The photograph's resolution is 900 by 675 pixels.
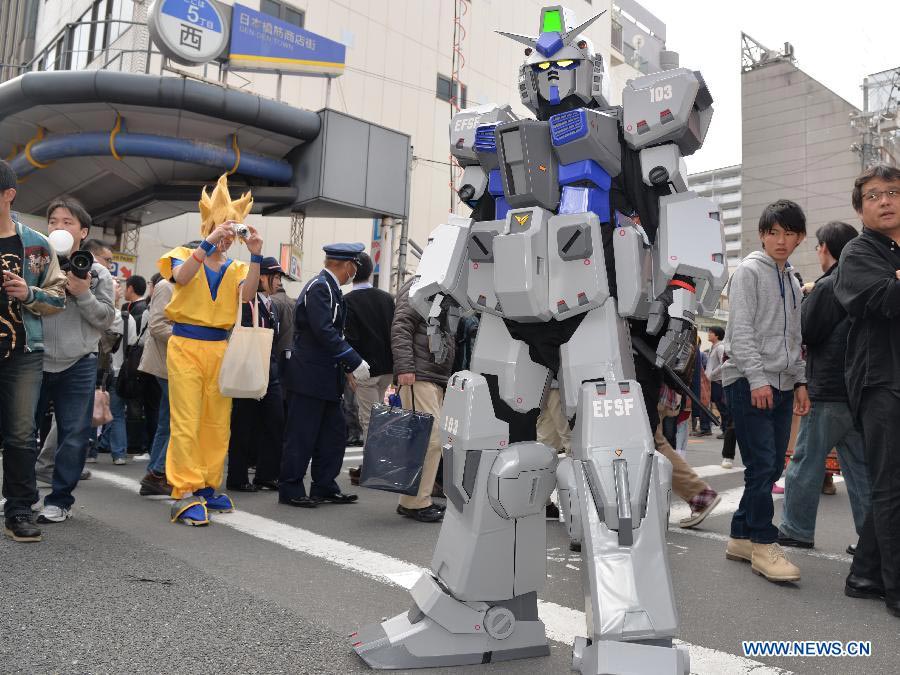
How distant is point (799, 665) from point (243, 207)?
13.0ft

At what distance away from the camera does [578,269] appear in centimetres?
245

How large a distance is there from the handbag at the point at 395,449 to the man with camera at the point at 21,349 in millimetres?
1830

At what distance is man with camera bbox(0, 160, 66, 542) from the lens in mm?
3516

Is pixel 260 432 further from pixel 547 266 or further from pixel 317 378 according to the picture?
pixel 547 266

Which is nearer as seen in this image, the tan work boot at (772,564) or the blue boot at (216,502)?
the tan work boot at (772,564)

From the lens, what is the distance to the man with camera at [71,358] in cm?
402

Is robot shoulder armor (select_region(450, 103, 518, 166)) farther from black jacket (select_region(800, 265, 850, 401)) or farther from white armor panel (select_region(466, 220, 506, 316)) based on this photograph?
black jacket (select_region(800, 265, 850, 401))

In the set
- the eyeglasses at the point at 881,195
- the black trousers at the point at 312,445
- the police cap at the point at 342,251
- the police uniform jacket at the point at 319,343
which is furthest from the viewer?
the police cap at the point at 342,251

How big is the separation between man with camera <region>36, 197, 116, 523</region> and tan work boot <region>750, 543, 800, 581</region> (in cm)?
373

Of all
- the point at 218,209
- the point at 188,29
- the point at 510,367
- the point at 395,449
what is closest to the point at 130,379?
the point at 218,209

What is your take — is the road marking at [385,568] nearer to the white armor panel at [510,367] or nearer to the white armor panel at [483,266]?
the white armor panel at [510,367]

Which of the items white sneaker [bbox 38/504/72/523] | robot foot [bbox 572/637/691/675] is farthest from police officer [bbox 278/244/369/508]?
robot foot [bbox 572/637/691/675]

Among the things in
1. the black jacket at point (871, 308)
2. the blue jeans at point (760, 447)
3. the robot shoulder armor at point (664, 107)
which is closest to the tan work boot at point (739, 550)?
the blue jeans at point (760, 447)

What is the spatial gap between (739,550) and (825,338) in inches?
49.8
